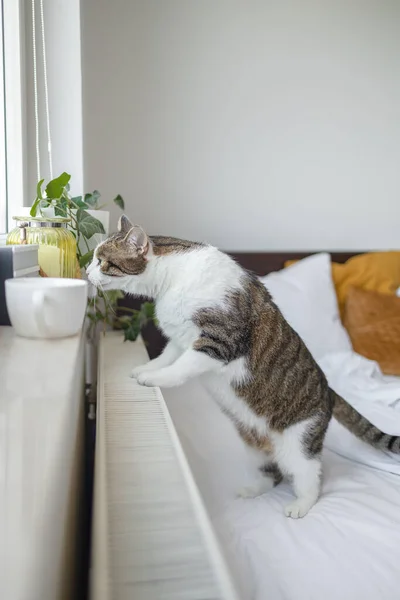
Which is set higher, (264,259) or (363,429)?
(264,259)

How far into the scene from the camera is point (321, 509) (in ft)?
3.85

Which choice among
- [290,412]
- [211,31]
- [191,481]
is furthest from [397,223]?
[191,481]

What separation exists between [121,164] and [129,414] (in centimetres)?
175

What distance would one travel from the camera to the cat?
1119 mm

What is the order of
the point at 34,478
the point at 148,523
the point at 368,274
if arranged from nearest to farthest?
the point at 34,478 < the point at 148,523 < the point at 368,274

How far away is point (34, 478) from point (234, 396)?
840mm

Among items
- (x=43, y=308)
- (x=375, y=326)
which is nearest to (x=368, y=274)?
(x=375, y=326)

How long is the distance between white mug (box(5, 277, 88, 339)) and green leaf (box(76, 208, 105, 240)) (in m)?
0.45

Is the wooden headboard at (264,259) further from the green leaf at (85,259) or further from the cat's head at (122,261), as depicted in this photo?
the cat's head at (122,261)

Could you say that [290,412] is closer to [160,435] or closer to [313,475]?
[313,475]

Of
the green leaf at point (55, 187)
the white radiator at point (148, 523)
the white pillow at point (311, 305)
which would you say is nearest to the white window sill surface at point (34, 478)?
the white radiator at point (148, 523)

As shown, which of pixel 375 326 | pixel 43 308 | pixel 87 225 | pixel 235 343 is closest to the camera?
pixel 43 308

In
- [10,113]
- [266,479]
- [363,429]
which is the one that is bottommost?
[266,479]

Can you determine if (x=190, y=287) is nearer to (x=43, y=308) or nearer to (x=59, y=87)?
(x=43, y=308)
